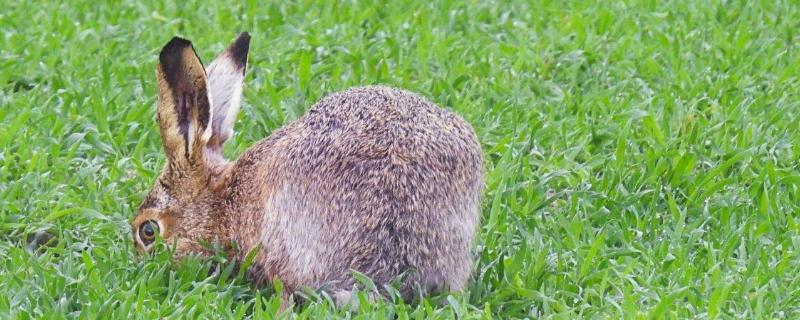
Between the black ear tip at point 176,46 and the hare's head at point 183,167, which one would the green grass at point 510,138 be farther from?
the black ear tip at point 176,46

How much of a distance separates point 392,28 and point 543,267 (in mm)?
2772

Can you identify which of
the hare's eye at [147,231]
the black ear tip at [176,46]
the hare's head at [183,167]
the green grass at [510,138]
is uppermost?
the black ear tip at [176,46]

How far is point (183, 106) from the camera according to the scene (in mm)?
5195

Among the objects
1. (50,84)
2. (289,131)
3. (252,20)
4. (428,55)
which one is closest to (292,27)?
(252,20)

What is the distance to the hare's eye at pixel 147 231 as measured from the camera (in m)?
5.23

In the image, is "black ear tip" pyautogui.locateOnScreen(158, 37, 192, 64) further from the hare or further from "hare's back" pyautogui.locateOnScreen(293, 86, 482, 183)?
"hare's back" pyautogui.locateOnScreen(293, 86, 482, 183)

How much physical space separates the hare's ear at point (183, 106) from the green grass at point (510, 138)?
1.32 ft

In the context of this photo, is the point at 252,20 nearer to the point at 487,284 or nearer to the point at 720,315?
the point at 487,284

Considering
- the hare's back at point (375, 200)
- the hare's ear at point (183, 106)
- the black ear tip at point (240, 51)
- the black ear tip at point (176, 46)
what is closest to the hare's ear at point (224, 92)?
the black ear tip at point (240, 51)

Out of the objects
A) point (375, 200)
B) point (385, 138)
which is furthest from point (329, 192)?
point (385, 138)

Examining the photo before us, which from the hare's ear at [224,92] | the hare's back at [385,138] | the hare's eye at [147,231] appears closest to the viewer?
the hare's back at [385,138]

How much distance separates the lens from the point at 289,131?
5.17 meters

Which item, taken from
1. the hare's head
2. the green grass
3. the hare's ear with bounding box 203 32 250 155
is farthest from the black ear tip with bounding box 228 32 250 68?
the green grass

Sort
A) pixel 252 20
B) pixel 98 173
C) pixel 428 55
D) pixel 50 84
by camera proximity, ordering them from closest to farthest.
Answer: pixel 98 173 → pixel 50 84 → pixel 428 55 → pixel 252 20
